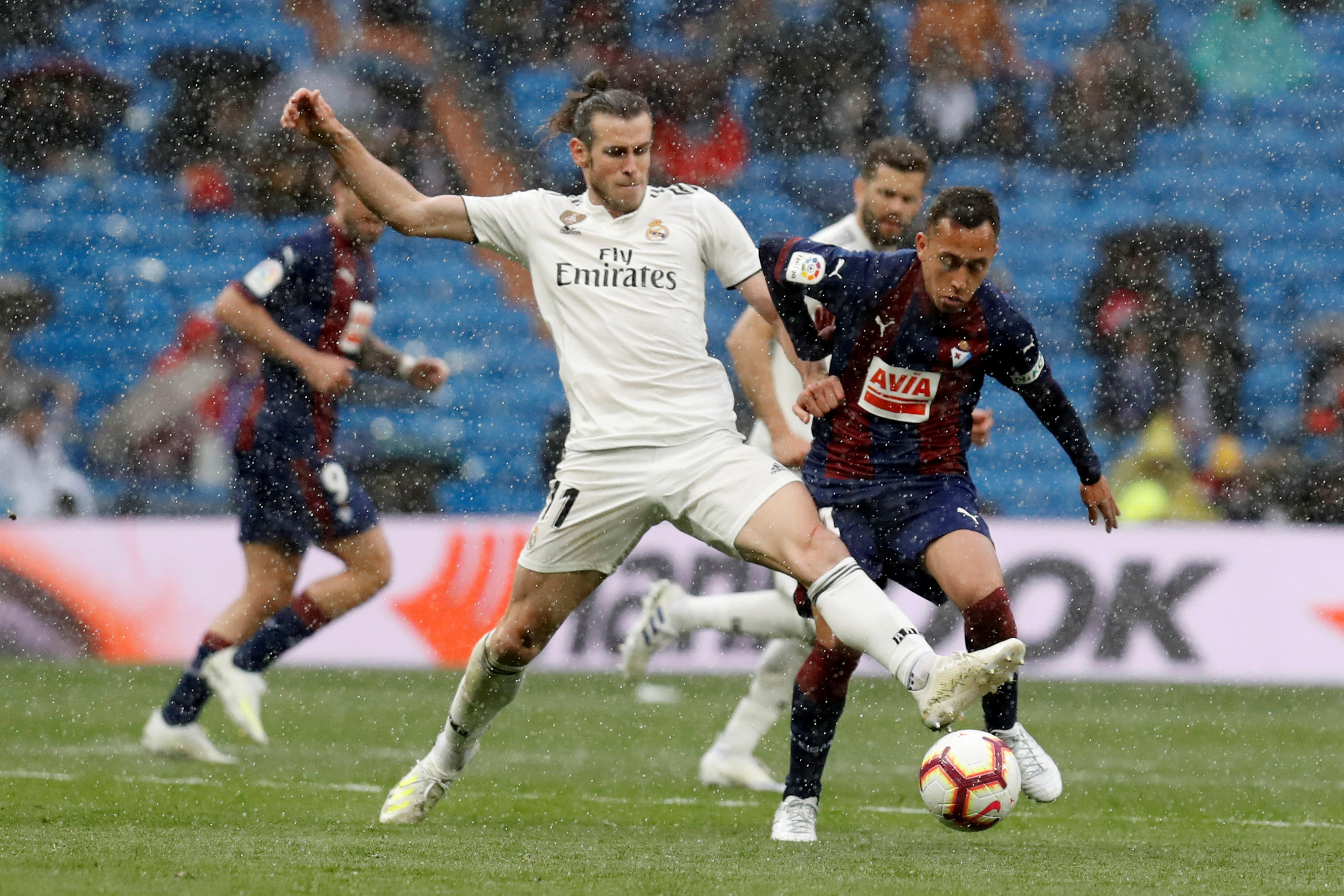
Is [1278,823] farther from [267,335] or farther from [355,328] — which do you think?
[267,335]

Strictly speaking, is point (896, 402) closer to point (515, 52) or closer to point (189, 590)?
point (189, 590)

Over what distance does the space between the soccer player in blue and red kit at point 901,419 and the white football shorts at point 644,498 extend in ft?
1.01

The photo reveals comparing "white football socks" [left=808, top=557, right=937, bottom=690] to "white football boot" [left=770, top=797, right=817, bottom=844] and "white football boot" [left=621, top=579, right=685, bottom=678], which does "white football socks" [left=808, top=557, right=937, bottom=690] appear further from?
"white football boot" [left=621, top=579, right=685, bottom=678]

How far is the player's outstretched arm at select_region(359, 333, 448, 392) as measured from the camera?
25.3 feet

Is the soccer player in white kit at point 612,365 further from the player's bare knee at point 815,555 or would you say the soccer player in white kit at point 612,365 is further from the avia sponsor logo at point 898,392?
the avia sponsor logo at point 898,392

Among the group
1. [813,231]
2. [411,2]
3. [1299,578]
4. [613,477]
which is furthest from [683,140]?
[613,477]

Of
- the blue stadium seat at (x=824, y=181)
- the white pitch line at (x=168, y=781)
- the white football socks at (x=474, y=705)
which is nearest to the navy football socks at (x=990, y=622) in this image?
the white football socks at (x=474, y=705)

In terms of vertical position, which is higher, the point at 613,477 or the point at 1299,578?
the point at 613,477

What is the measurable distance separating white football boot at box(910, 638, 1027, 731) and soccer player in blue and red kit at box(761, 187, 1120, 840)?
0.77 metres

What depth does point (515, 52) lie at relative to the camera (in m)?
16.4

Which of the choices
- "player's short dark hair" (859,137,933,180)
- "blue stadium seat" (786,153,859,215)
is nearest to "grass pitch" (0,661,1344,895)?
"player's short dark hair" (859,137,933,180)

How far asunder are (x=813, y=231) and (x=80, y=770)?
9.23 metres

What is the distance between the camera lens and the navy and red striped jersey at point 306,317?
25.7 ft

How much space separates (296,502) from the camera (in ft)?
25.8
